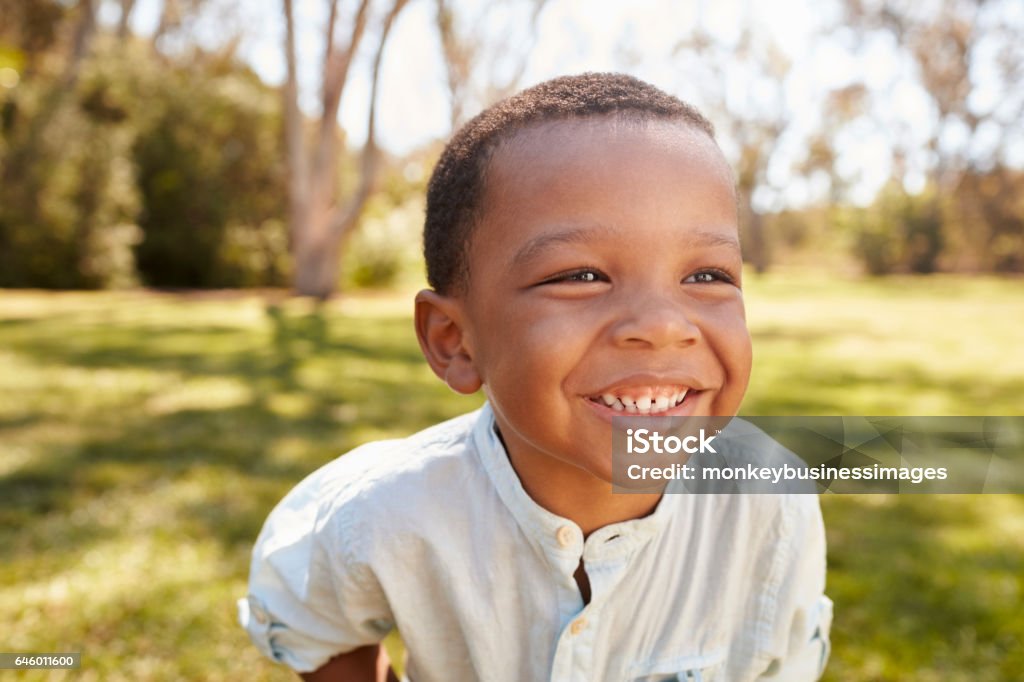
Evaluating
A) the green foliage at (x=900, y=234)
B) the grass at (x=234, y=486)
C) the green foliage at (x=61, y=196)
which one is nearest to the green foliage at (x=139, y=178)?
the green foliage at (x=61, y=196)

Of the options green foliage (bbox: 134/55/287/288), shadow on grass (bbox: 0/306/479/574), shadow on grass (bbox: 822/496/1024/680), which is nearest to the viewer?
shadow on grass (bbox: 822/496/1024/680)

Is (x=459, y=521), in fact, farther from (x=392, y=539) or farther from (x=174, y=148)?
(x=174, y=148)

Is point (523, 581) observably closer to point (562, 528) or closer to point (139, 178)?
point (562, 528)

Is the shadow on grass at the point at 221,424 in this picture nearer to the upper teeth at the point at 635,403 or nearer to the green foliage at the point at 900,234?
the upper teeth at the point at 635,403

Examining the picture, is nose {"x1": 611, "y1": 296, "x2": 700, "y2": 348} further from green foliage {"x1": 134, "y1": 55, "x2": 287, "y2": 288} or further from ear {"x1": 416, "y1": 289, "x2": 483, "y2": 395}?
green foliage {"x1": 134, "y1": 55, "x2": 287, "y2": 288}

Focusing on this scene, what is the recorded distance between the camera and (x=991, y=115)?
1172 inches

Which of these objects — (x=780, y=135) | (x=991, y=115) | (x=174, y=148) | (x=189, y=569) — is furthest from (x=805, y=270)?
(x=189, y=569)

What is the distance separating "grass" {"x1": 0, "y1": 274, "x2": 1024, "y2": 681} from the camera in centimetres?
255

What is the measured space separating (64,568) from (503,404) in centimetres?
224

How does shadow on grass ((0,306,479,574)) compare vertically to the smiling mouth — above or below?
below

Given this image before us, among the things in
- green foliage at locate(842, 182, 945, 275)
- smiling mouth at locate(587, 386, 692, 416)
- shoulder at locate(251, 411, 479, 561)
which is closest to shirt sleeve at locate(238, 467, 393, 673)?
shoulder at locate(251, 411, 479, 561)

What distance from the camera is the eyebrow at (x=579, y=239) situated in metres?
1.30

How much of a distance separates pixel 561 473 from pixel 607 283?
403 mm

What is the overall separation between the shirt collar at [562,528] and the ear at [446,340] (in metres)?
0.15
